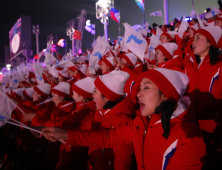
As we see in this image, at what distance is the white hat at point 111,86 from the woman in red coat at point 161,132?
1.98 feet

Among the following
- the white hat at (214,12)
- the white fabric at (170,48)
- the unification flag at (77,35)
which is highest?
the unification flag at (77,35)

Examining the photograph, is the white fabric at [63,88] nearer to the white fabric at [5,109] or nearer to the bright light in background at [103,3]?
the white fabric at [5,109]

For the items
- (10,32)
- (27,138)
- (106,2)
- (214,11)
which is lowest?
(27,138)

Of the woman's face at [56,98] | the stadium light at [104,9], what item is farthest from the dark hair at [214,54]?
the stadium light at [104,9]

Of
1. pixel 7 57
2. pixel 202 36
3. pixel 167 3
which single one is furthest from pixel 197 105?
pixel 7 57

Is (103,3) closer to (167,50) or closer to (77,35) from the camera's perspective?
(77,35)

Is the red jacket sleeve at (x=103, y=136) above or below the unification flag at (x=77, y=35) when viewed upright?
below

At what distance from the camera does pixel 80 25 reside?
94.3 feet

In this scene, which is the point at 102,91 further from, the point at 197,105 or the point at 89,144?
the point at 197,105

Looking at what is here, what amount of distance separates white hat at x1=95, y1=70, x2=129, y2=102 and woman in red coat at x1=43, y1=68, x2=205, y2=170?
0.60 m

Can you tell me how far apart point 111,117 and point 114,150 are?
42cm

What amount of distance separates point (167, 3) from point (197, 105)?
10440 mm

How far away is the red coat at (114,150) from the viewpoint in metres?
2.05

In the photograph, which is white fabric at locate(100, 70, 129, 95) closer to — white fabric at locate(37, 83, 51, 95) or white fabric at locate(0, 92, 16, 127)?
white fabric at locate(0, 92, 16, 127)
